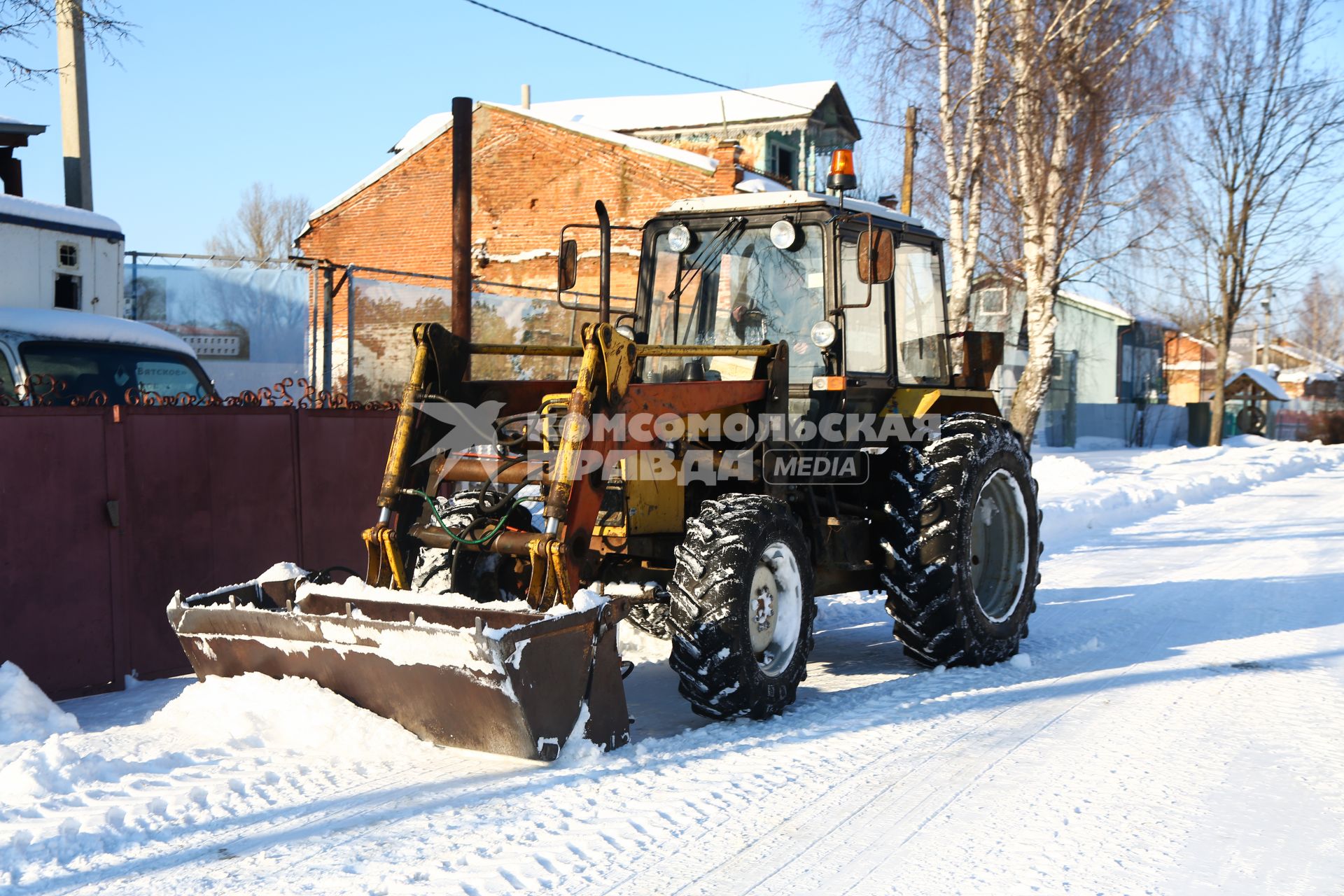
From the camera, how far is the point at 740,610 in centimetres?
492

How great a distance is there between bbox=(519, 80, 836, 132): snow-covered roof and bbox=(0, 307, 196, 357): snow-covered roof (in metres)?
21.8

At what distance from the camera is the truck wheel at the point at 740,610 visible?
16.1ft

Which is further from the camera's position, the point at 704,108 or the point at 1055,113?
the point at 704,108

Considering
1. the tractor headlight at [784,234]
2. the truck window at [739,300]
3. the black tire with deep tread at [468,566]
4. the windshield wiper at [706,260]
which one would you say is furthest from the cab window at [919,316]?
the black tire with deep tread at [468,566]

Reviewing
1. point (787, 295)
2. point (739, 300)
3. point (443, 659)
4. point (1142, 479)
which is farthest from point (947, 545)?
point (1142, 479)

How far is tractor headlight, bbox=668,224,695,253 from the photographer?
21.1 feet

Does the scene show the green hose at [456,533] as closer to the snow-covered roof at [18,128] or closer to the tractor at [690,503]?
the tractor at [690,503]

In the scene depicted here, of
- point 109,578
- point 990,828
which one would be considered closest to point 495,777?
point 990,828

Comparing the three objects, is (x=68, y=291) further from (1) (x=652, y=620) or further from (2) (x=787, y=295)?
(2) (x=787, y=295)

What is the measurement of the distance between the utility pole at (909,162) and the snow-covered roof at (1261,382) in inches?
1376

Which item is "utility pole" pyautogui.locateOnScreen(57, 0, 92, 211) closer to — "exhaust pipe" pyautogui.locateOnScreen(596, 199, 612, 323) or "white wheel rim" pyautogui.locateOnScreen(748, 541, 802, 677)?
"exhaust pipe" pyautogui.locateOnScreen(596, 199, 612, 323)

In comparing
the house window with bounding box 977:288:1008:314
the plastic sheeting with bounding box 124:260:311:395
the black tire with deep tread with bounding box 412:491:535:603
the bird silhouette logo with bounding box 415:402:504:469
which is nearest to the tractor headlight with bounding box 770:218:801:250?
the bird silhouette logo with bounding box 415:402:504:469

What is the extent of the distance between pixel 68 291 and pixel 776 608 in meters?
7.09

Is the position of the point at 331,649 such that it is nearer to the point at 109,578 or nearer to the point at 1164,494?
the point at 109,578
